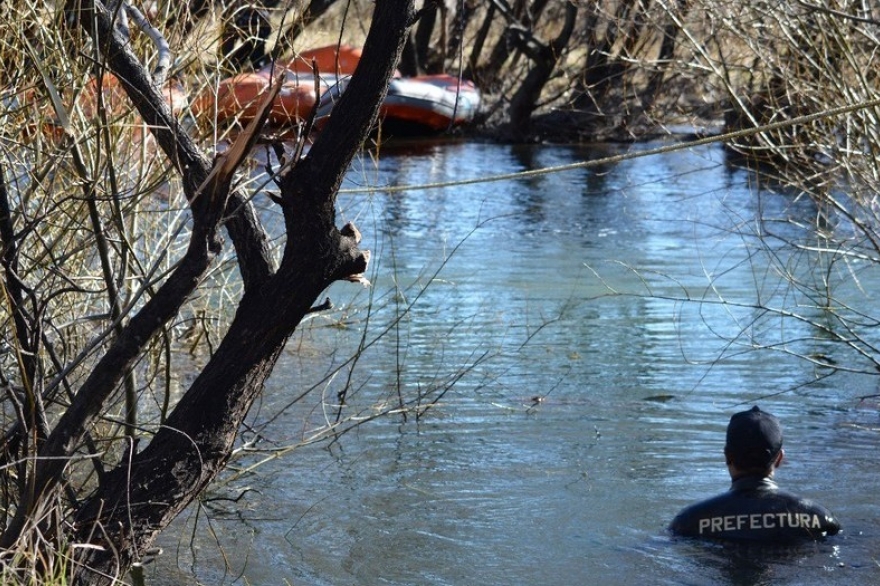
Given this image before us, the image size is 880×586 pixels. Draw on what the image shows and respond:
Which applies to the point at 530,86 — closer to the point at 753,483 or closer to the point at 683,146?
the point at 753,483

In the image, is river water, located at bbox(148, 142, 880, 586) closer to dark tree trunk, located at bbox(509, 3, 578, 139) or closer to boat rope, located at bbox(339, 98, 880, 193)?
boat rope, located at bbox(339, 98, 880, 193)

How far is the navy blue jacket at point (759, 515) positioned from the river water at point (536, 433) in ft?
0.33

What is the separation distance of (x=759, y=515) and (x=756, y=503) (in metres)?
0.05

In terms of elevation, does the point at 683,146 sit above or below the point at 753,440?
above

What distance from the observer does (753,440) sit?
5.40 m

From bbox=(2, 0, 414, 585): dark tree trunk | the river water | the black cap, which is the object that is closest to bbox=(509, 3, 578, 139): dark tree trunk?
the river water

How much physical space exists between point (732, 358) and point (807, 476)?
2.49 meters

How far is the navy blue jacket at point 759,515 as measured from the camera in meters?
5.46

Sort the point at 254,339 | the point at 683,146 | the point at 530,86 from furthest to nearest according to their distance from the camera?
the point at 530,86 < the point at 254,339 < the point at 683,146

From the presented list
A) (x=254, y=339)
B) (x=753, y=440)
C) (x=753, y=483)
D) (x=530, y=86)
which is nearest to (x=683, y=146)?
(x=254, y=339)

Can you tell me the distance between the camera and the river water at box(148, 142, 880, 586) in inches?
221

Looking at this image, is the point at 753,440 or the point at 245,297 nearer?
the point at 245,297

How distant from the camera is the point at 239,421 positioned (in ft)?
14.2

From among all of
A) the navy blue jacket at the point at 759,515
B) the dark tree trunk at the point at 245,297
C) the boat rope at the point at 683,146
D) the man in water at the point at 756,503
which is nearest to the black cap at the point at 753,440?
the man in water at the point at 756,503
